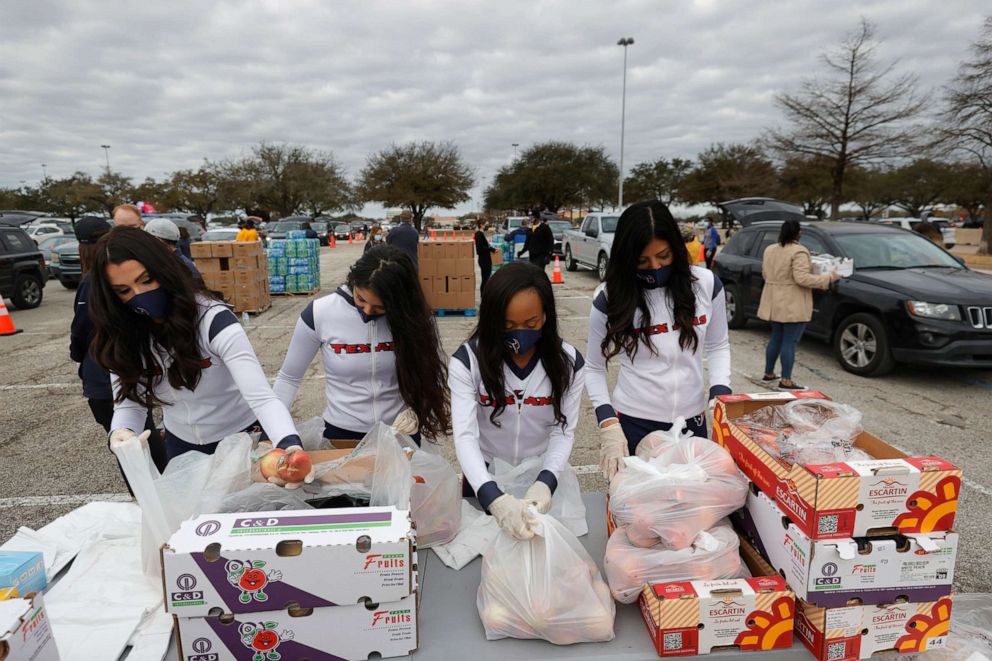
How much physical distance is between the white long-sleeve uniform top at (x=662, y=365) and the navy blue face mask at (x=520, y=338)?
47cm

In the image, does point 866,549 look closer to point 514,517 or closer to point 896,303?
point 514,517

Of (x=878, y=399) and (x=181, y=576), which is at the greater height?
(x=181, y=576)

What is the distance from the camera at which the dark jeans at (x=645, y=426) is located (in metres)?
2.55

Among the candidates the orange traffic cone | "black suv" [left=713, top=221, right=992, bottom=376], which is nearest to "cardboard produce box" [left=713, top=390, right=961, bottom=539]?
"black suv" [left=713, top=221, right=992, bottom=376]

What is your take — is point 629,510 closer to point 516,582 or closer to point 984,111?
point 516,582

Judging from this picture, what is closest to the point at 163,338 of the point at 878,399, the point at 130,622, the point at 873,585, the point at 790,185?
the point at 130,622

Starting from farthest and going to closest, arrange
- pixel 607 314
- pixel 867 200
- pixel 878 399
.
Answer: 1. pixel 867 200
2. pixel 878 399
3. pixel 607 314

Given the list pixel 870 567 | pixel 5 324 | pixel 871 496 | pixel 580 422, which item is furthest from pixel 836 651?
pixel 5 324

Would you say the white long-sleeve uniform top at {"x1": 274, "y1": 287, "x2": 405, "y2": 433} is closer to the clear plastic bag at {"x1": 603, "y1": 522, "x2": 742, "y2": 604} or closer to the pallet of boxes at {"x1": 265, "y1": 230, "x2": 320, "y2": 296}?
the clear plastic bag at {"x1": 603, "y1": 522, "x2": 742, "y2": 604}

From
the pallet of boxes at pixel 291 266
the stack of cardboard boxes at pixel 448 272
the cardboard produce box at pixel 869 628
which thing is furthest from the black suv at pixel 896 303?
the pallet of boxes at pixel 291 266

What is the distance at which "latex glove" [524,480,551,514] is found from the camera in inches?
69.8

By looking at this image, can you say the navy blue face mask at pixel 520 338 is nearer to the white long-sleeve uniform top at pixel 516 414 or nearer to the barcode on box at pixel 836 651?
the white long-sleeve uniform top at pixel 516 414

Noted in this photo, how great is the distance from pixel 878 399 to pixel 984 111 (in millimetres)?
20884

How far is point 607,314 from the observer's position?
2.51 meters
